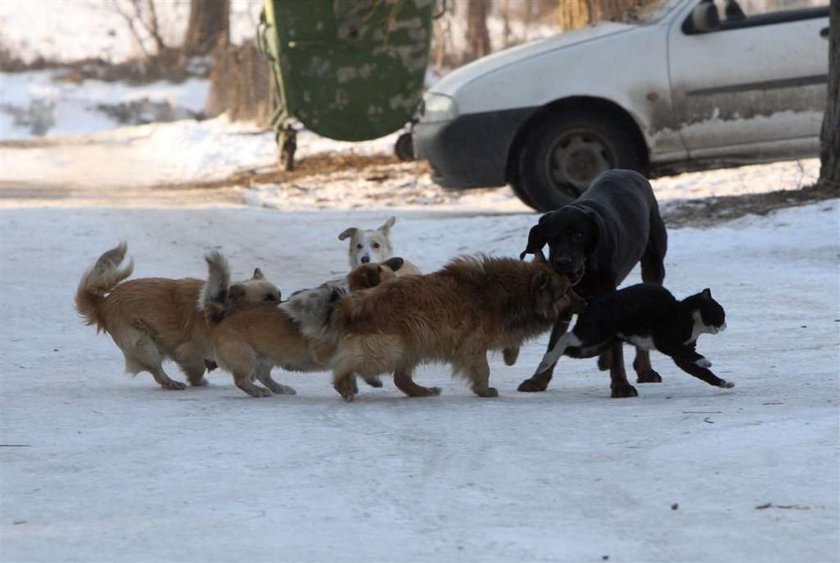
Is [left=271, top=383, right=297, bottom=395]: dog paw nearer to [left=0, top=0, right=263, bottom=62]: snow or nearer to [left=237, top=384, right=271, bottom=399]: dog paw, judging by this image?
[left=237, top=384, right=271, bottom=399]: dog paw

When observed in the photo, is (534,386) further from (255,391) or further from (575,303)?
(255,391)

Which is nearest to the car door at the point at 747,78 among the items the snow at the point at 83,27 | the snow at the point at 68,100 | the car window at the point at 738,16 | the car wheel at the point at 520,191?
the car window at the point at 738,16

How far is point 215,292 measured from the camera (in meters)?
7.55

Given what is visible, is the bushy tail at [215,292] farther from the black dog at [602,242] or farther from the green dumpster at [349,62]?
the green dumpster at [349,62]

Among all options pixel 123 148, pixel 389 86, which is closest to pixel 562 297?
pixel 389 86

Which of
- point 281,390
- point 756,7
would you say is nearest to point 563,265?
point 281,390

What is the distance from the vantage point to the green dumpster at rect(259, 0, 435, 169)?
19609 mm

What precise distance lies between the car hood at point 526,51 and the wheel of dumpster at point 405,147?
222 inches

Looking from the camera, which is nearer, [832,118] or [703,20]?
[832,118]

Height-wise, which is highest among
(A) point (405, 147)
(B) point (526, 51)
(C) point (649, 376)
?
(B) point (526, 51)

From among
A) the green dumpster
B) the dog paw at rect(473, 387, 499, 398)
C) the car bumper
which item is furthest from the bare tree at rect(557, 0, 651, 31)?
the dog paw at rect(473, 387, 499, 398)

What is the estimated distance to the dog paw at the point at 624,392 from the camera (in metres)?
7.28

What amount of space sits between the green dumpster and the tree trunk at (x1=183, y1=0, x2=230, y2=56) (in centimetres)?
2554

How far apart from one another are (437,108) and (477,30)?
77.4ft
